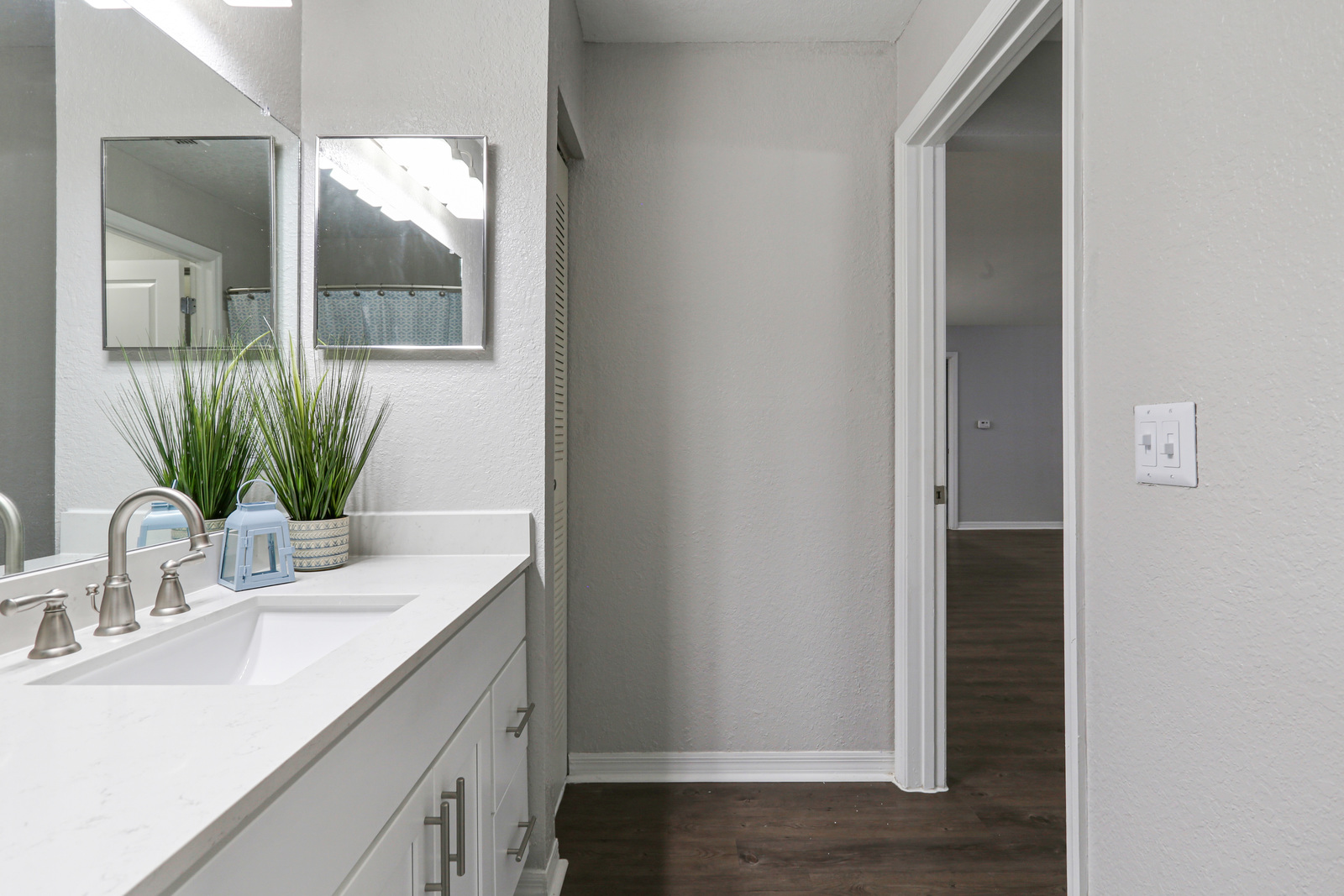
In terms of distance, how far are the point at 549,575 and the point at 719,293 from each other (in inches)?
41.6

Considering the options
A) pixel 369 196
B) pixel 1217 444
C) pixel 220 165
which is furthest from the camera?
pixel 369 196

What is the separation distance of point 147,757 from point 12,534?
56 centimetres

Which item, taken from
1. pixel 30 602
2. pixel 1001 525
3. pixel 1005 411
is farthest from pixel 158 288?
pixel 1001 525

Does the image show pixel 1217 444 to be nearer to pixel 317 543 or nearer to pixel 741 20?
pixel 317 543

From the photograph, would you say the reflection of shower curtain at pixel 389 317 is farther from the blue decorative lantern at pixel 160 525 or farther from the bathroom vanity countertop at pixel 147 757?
the bathroom vanity countertop at pixel 147 757

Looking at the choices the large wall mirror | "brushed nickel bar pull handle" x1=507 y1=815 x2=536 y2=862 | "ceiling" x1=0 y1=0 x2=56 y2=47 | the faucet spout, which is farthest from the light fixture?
"brushed nickel bar pull handle" x1=507 y1=815 x2=536 y2=862

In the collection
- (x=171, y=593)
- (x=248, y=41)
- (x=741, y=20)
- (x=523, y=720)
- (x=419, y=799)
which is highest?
(x=741, y=20)

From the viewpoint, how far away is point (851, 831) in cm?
193

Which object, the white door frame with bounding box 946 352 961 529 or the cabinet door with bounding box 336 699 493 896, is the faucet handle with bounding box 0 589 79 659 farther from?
the white door frame with bounding box 946 352 961 529

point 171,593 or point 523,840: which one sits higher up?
point 171,593

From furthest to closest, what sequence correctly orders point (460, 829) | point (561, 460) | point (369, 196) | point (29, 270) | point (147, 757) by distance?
point (561, 460) < point (369, 196) < point (460, 829) < point (29, 270) < point (147, 757)

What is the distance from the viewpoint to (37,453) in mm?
993

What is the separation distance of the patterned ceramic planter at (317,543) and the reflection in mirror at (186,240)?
1.37ft

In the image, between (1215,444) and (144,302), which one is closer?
(1215,444)
